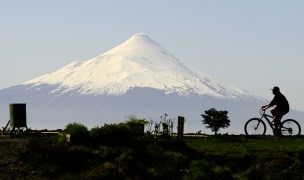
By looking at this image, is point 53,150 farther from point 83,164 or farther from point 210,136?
point 210,136

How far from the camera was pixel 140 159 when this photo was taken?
25.9 metres

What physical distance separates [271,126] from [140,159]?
9.68 meters

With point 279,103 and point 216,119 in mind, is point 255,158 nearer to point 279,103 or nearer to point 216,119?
point 279,103

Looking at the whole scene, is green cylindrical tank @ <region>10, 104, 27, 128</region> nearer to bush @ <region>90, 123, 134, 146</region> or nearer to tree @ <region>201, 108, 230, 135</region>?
bush @ <region>90, 123, 134, 146</region>

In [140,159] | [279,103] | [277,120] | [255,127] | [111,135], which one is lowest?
[140,159]

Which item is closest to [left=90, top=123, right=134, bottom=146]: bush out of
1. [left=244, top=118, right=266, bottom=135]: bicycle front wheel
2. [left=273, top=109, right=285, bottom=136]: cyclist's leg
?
[left=273, top=109, right=285, bottom=136]: cyclist's leg

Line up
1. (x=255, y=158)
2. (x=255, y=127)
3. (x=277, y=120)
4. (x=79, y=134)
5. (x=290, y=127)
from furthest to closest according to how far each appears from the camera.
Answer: (x=255, y=127) < (x=290, y=127) < (x=277, y=120) < (x=79, y=134) < (x=255, y=158)

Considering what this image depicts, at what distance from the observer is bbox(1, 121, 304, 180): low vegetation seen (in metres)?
24.7

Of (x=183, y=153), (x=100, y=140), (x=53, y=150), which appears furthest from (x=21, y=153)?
(x=183, y=153)

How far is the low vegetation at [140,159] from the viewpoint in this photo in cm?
2466

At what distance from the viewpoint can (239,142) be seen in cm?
3095

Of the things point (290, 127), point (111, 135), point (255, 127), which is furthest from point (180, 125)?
point (290, 127)

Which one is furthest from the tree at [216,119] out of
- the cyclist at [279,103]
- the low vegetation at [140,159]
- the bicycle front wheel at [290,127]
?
the low vegetation at [140,159]

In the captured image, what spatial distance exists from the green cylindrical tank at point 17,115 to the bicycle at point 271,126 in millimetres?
9366
